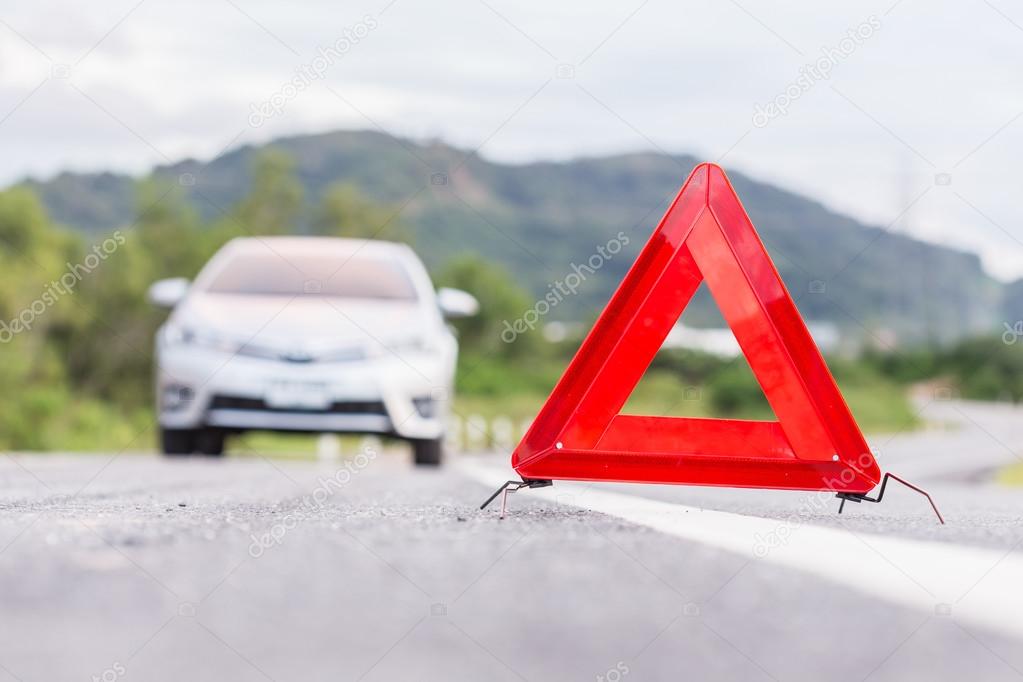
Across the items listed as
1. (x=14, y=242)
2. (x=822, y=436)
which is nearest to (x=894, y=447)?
(x=822, y=436)

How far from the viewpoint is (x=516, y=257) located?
7111 inches

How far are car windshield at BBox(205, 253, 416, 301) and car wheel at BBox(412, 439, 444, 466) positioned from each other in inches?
41.8

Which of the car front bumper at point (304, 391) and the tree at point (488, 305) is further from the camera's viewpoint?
the tree at point (488, 305)

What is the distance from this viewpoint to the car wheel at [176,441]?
350 inches

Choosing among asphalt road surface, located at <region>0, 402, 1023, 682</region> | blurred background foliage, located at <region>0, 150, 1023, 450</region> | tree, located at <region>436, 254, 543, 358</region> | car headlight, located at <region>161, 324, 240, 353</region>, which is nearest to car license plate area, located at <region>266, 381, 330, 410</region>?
car headlight, located at <region>161, 324, 240, 353</region>

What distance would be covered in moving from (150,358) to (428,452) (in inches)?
2117

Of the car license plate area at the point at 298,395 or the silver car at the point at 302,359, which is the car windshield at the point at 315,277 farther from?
the car license plate area at the point at 298,395

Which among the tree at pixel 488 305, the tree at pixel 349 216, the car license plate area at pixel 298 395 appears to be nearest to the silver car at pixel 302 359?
the car license plate area at pixel 298 395

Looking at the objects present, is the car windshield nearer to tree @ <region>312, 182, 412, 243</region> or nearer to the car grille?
the car grille

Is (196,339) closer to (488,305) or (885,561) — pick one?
(885,561)

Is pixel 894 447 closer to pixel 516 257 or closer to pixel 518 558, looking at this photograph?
pixel 518 558

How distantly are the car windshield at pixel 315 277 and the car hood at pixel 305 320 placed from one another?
135mm

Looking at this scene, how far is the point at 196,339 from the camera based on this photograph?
334 inches

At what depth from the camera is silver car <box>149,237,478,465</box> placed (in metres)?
8.27
